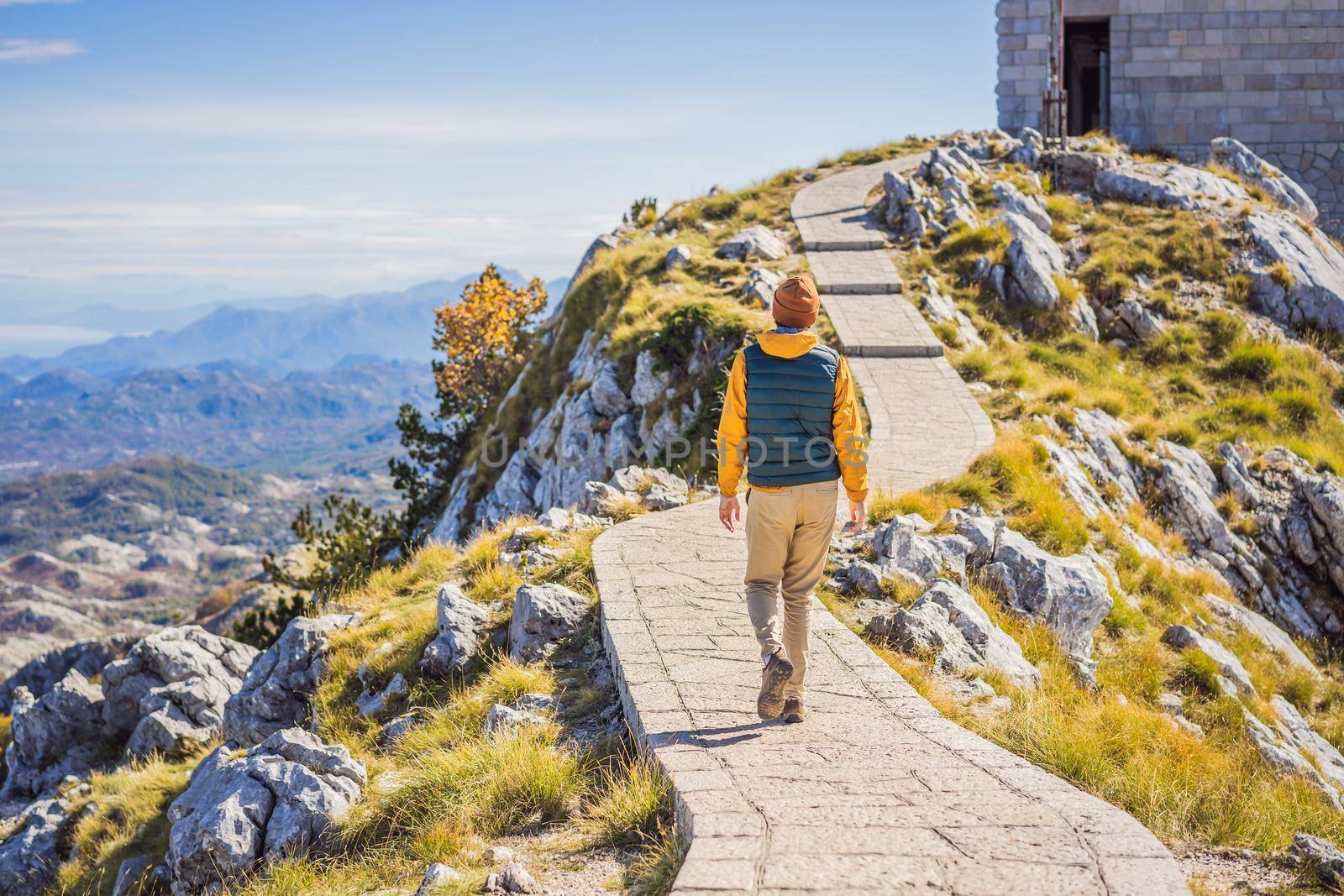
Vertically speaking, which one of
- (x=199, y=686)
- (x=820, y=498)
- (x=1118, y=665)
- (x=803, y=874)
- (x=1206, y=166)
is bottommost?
(x=199, y=686)

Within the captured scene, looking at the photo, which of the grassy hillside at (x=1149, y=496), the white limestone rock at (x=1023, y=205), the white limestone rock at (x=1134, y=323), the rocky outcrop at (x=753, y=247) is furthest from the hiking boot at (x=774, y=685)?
the white limestone rock at (x=1023, y=205)

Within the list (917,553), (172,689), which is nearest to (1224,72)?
(917,553)

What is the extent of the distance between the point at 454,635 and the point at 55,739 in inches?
409

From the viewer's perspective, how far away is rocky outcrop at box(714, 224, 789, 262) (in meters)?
19.0

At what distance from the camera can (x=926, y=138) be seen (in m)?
30.0

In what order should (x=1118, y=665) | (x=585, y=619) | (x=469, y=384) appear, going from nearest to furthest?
(x=585, y=619) < (x=1118, y=665) < (x=469, y=384)

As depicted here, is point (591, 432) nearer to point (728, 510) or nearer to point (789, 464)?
point (728, 510)

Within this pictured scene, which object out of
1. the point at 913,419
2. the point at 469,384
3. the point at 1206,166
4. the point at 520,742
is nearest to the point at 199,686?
the point at 520,742

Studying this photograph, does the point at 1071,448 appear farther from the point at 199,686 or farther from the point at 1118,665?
the point at 199,686

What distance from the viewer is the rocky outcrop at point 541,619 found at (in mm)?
7414

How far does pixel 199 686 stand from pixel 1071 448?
477 inches

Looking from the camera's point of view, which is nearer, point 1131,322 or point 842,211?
point 1131,322

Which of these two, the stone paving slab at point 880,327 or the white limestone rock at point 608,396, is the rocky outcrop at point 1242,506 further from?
the white limestone rock at point 608,396

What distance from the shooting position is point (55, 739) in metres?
14.3
